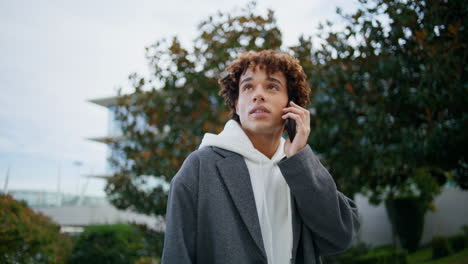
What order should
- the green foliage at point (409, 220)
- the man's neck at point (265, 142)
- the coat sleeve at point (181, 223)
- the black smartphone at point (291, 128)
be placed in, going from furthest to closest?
1. the green foliage at point (409, 220)
2. the man's neck at point (265, 142)
3. the black smartphone at point (291, 128)
4. the coat sleeve at point (181, 223)

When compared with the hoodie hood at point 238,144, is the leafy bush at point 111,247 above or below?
below

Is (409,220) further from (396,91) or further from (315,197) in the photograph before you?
(315,197)

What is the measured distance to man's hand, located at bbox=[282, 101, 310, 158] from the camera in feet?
6.59

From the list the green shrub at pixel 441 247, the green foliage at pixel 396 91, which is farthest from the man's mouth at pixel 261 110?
the green shrub at pixel 441 247

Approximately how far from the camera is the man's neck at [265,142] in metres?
2.21

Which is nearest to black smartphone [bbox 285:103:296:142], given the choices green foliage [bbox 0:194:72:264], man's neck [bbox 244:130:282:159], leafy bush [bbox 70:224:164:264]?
man's neck [bbox 244:130:282:159]

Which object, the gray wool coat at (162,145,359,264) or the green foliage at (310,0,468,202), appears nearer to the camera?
the gray wool coat at (162,145,359,264)

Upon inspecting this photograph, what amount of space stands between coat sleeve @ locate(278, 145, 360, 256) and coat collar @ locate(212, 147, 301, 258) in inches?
4.6

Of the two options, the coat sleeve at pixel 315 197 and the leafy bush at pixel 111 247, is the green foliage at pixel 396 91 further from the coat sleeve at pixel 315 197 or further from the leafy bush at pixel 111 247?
the leafy bush at pixel 111 247

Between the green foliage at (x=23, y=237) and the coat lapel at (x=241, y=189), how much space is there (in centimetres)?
431

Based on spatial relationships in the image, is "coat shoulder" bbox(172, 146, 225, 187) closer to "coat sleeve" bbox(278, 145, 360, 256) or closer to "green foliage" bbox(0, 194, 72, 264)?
"coat sleeve" bbox(278, 145, 360, 256)

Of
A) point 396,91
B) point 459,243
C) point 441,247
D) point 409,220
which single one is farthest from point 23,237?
point 409,220

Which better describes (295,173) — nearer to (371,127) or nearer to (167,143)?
(371,127)

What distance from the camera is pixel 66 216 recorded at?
2455 centimetres
